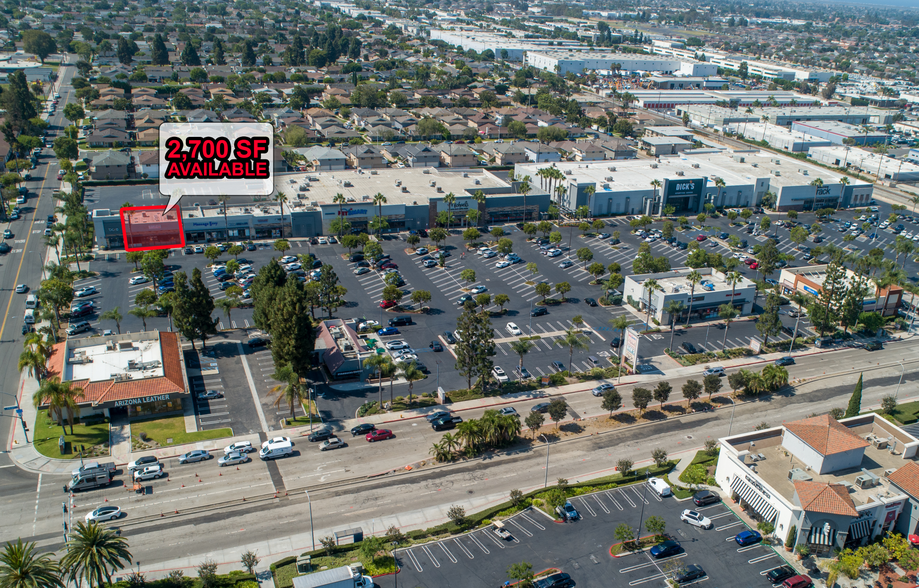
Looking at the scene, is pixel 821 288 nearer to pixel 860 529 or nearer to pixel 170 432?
pixel 860 529

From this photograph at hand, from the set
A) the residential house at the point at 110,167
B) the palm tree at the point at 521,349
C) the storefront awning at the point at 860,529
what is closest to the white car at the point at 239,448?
the palm tree at the point at 521,349

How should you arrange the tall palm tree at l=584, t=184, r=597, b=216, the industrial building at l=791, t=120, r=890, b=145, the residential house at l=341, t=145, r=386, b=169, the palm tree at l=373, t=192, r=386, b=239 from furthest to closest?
the industrial building at l=791, t=120, r=890, b=145
the residential house at l=341, t=145, r=386, b=169
the tall palm tree at l=584, t=184, r=597, b=216
the palm tree at l=373, t=192, r=386, b=239

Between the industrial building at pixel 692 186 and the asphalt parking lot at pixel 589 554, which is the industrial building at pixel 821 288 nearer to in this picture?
the industrial building at pixel 692 186

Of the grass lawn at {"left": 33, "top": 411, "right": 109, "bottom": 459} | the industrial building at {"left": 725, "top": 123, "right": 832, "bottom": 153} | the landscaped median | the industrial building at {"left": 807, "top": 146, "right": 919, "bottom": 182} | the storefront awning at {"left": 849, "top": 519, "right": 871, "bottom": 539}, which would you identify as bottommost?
the grass lawn at {"left": 33, "top": 411, "right": 109, "bottom": 459}

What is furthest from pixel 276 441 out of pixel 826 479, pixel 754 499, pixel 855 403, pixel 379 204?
pixel 379 204

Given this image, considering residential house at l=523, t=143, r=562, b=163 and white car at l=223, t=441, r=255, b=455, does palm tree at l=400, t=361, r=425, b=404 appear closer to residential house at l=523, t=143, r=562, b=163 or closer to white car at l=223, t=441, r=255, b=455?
white car at l=223, t=441, r=255, b=455

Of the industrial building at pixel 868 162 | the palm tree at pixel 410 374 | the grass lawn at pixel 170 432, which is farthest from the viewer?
the industrial building at pixel 868 162

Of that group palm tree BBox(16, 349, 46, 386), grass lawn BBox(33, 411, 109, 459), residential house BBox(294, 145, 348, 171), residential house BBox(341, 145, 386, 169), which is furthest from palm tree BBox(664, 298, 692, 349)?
residential house BBox(294, 145, 348, 171)
